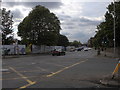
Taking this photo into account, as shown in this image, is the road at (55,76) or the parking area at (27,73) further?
the parking area at (27,73)

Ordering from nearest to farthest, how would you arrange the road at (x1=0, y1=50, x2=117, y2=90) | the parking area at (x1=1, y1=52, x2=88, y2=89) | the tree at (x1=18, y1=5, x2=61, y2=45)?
the road at (x1=0, y1=50, x2=117, y2=90) < the parking area at (x1=1, y1=52, x2=88, y2=89) < the tree at (x1=18, y1=5, x2=61, y2=45)

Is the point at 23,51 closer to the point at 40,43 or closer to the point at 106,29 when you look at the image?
the point at 40,43

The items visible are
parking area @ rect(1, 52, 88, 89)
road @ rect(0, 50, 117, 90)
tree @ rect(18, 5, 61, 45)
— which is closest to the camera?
road @ rect(0, 50, 117, 90)

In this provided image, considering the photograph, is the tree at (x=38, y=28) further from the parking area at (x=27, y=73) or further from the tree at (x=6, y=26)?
the parking area at (x=27, y=73)

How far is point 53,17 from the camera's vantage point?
170 ft

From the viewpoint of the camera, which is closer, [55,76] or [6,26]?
[55,76]

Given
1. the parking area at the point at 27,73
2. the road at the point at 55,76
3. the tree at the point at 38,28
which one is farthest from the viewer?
the tree at the point at 38,28

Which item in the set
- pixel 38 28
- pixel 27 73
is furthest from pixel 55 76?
pixel 38 28

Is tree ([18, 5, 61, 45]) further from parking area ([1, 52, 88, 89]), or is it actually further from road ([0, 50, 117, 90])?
road ([0, 50, 117, 90])

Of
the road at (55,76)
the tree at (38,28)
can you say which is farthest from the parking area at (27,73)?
the tree at (38,28)

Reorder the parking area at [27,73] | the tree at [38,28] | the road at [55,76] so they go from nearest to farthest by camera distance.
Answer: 1. the road at [55,76]
2. the parking area at [27,73]
3. the tree at [38,28]

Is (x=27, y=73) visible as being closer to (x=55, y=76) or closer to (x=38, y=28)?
(x=55, y=76)

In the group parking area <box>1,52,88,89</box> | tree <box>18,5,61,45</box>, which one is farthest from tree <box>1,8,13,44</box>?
parking area <box>1,52,88,89</box>

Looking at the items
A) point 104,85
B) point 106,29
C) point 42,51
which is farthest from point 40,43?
point 104,85
